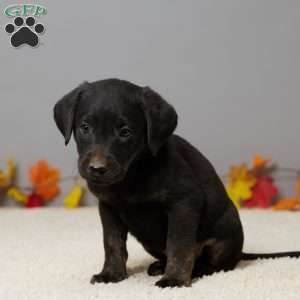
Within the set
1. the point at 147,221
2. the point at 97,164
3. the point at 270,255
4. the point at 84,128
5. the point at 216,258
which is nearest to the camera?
the point at 97,164

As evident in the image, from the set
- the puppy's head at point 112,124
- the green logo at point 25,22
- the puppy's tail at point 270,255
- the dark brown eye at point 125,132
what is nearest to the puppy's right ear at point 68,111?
the puppy's head at point 112,124

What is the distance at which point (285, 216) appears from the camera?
11.6 feet

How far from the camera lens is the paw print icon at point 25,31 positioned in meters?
3.96

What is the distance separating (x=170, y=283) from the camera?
1.98 m

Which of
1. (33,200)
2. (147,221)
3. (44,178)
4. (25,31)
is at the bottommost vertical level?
(33,200)

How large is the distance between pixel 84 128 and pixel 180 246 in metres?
0.48

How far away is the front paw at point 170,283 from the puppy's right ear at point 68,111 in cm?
53

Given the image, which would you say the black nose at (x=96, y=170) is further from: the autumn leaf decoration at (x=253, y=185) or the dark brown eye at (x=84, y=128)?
the autumn leaf decoration at (x=253, y=185)

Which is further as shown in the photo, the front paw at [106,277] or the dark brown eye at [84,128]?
the front paw at [106,277]

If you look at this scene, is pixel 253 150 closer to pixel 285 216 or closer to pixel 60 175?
pixel 285 216

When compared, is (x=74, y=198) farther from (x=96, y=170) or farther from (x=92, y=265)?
(x=96, y=170)

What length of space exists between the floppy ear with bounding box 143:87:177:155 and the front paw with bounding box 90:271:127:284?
0.45 metres

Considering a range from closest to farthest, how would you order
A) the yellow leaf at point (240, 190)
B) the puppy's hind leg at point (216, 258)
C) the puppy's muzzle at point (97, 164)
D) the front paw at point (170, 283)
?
1. the puppy's muzzle at point (97, 164)
2. the front paw at point (170, 283)
3. the puppy's hind leg at point (216, 258)
4. the yellow leaf at point (240, 190)

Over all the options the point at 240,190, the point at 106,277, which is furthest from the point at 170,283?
the point at 240,190
